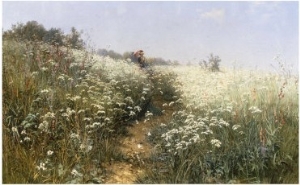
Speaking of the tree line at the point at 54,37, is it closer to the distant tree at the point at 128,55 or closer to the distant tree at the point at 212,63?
the distant tree at the point at 128,55

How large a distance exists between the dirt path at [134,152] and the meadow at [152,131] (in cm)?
8

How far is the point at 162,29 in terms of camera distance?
5.27 meters

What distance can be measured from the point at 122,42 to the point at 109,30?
22 cm

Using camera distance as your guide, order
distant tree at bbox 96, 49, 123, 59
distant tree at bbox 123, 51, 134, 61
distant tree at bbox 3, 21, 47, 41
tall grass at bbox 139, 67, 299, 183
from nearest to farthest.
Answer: tall grass at bbox 139, 67, 299, 183, distant tree at bbox 3, 21, 47, 41, distant tree at bbox 96, 49, 123, 59, distant tree at bbox 123, 51, 134, 61

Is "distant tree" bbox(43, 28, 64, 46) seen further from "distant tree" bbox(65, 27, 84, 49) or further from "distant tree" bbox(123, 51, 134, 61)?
"distant tree" bbox(123, 51, 134, 61)

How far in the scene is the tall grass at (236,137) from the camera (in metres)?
4.61

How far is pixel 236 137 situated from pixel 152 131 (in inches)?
39.7

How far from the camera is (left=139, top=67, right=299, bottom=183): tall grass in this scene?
4605mm

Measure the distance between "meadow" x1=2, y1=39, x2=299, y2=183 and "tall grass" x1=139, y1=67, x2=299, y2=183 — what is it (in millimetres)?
11

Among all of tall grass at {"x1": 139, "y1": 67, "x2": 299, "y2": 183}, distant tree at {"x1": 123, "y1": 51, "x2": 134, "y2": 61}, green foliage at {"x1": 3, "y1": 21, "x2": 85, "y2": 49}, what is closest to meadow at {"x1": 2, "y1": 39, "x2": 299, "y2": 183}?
tall grass at {"x1": 139, "y1": 67, "x2": 299, "y2": 183}

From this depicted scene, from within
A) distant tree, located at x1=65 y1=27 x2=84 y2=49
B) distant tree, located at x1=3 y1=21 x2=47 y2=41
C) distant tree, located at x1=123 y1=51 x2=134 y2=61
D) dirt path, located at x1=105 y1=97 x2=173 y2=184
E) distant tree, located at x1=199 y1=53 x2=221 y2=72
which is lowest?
dirt path, located at x1=105 y1=97 x2=173 y2=184

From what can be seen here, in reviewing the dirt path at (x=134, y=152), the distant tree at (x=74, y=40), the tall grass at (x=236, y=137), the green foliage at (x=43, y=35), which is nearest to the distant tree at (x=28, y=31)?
the green foliage at (x=43, y=35)

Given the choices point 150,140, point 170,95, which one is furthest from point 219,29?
point 150,140

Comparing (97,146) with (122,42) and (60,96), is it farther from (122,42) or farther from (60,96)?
(122,42)
